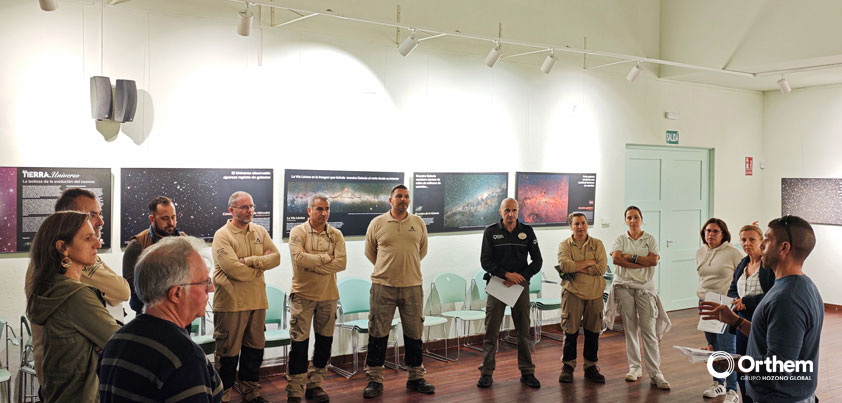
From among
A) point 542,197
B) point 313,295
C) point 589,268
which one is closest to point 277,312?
point 313,295

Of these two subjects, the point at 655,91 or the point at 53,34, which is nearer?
the point at 53,34

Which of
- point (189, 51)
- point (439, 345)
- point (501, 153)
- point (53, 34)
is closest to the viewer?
point (53, 34)

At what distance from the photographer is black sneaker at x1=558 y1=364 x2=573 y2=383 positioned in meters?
6.03

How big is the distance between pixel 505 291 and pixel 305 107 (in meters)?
2.55

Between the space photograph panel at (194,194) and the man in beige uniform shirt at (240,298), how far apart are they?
0.66m

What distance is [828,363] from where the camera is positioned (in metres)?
6.81

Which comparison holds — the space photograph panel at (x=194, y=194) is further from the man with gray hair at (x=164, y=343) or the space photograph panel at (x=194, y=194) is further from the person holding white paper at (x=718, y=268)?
the person holding white paper at (x=718, y=268)

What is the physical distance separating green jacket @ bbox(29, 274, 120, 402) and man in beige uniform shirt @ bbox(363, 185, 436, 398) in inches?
131

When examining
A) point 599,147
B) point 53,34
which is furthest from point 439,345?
point 53,34

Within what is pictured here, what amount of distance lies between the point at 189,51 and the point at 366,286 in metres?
2.70

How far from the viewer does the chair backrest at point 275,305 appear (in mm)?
5949

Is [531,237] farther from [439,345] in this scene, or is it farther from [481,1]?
[481,1]

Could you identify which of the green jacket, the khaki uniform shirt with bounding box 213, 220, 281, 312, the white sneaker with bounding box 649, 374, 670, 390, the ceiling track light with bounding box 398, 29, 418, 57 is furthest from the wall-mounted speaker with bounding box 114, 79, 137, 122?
the white sneaker with bounding box 649, 374, 670, 390

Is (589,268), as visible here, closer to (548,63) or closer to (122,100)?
(548,63)
